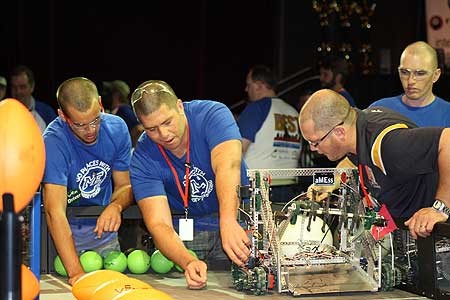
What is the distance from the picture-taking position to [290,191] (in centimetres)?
632

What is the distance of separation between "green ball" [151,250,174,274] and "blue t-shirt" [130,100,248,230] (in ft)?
0.74

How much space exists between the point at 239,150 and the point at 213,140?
137 mm

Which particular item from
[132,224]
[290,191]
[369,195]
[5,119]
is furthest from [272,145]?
[5,119]

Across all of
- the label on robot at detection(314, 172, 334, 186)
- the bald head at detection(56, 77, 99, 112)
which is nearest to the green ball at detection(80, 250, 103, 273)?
the bald head at detection(56, 77, 99, 112)

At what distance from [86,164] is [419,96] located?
1.93 meters

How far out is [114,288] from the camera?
10.7ft

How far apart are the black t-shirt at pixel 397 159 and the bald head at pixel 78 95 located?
1261 mm

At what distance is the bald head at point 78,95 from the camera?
4.36 metres

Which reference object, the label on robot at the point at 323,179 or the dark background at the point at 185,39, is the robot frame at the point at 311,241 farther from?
the dark background at the point at 185,39

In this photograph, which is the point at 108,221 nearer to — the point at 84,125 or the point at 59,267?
the point at 59,267

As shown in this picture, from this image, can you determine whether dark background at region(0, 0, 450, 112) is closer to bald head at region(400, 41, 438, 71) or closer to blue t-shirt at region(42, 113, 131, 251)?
bald head at region(400, 41, 438, 71)

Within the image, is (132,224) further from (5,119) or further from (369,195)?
(5,119)

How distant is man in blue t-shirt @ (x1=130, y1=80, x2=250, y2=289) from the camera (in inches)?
158

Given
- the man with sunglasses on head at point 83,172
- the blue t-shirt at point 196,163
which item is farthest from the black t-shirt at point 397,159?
the man with sunglasses on head at point 83,172
